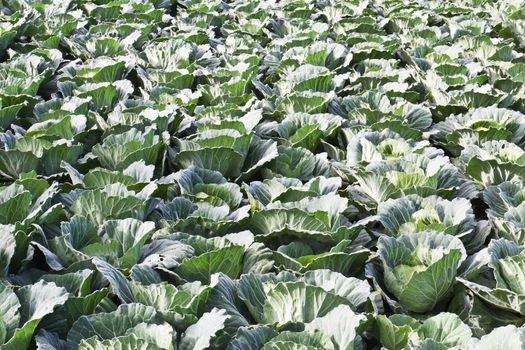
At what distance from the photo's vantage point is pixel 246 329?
8.35 feet

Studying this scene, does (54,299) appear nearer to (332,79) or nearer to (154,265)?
(154,265)

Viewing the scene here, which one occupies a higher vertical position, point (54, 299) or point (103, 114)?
point (54, 299)

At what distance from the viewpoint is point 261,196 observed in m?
3.73

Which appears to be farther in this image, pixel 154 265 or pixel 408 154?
pixel 408 154

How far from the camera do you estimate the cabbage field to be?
2.65 metres

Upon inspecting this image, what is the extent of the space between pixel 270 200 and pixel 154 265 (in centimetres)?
93

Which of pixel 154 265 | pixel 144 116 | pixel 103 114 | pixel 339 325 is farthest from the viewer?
pixel 103 114

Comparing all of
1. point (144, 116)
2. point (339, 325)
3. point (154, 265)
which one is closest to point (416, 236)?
point (339, 325)

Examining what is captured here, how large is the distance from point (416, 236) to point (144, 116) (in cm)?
235

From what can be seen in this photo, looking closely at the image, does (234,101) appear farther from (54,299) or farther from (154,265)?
(54,299)

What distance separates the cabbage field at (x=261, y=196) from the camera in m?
2.65

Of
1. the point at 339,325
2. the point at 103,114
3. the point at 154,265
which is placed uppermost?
the point at 339,325

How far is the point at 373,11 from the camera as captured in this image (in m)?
8.62

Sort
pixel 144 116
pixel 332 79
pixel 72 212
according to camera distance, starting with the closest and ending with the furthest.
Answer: pixel 72 212
pixel 144 116
pixel 332 79
